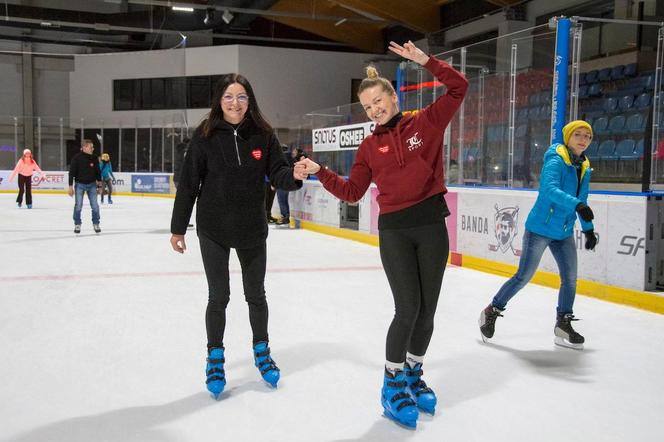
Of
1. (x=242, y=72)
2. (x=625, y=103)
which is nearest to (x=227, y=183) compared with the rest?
(x=625, y=103)

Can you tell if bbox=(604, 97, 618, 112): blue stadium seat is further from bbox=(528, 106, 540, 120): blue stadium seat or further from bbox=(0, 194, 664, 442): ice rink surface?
bbox=(0, 194, 664, 442): ice rink surface

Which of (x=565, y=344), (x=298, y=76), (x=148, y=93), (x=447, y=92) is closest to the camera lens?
(x=447, y=92)

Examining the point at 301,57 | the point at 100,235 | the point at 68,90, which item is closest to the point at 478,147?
the point at 100,235

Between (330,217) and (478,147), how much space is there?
13.0ft

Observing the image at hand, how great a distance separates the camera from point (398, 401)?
2396 mm

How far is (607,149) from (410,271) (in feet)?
18.9

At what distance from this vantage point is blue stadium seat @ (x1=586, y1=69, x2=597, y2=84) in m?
6.30

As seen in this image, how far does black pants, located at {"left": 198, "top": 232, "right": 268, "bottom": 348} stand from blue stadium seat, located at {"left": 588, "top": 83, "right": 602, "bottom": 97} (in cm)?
471

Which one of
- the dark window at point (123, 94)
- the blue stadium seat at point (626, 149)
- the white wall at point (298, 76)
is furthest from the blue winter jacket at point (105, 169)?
the blue stadium seat at point (626, 149)

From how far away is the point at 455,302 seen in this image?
492cm

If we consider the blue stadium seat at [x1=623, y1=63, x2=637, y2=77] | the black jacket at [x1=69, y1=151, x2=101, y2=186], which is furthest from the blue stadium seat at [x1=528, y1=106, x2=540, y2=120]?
the black jacket at [x1=69, y1=151, x2=101, y2=186]

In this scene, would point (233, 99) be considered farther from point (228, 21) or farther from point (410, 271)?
point (228, 21)

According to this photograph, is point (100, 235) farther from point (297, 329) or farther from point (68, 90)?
point (68, 90)

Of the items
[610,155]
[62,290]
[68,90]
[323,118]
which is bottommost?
[62,290]
